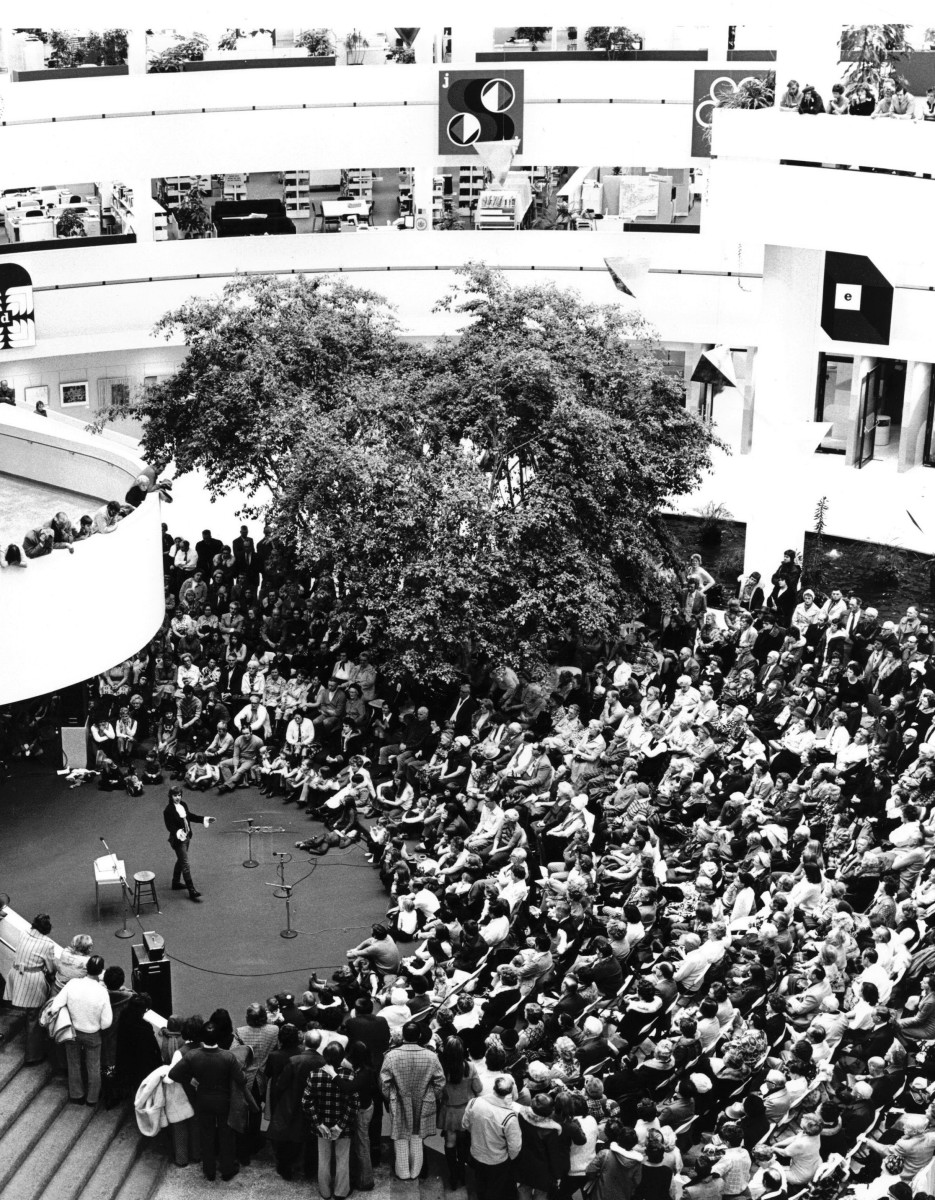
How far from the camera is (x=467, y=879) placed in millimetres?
17266

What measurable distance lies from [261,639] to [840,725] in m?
7.81

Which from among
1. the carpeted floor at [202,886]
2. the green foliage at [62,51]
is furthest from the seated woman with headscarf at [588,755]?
the green foliage at [62,51]

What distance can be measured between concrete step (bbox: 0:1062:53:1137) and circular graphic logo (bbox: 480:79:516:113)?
68.6ft

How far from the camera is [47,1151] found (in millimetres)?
13953

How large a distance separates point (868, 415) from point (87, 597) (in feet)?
45.2

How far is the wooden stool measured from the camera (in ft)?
59.9

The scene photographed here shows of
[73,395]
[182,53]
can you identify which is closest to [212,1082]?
[73,395]

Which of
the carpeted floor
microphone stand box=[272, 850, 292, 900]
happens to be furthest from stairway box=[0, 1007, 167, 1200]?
microphone stand box=[272, 850, 292, 900]

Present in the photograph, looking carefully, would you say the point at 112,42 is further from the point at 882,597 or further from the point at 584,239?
the point at 882,597

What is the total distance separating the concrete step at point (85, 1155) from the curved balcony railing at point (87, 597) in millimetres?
6249

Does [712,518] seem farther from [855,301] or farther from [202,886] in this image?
[202,886]

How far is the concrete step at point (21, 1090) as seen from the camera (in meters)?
14.2

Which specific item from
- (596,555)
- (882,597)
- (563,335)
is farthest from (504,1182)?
(882,597)

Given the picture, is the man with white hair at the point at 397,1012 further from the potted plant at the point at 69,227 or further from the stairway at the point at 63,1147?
the potted plant at the point at 69,227
